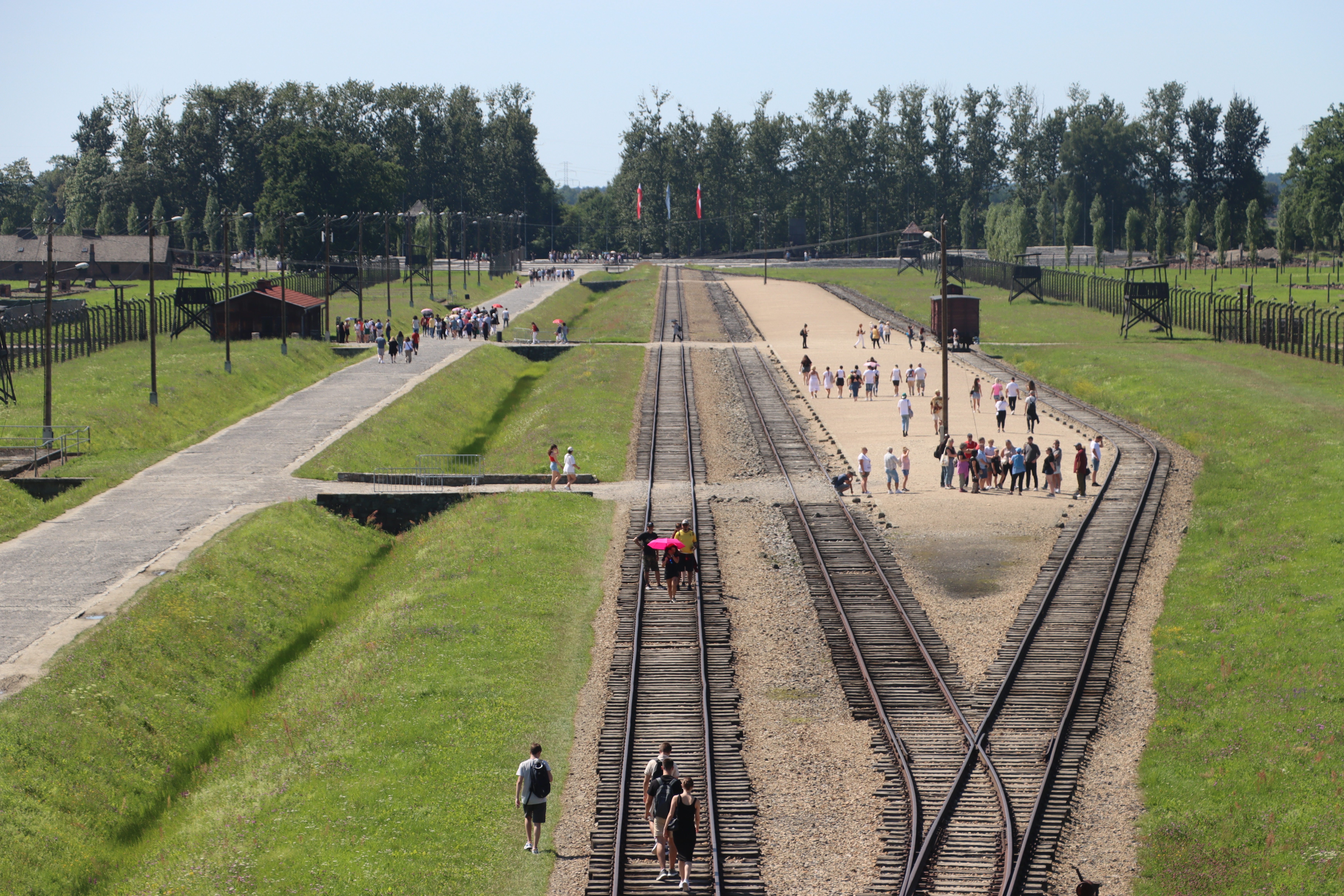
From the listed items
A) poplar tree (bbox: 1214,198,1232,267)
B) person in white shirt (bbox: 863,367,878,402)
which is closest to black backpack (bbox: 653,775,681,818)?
person in white shirt (bbox: 863,367,878,402)

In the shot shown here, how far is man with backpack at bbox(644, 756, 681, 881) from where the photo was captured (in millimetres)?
16406

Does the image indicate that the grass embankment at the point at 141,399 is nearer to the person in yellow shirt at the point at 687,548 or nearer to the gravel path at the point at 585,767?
the gravel path at the point at 585,767

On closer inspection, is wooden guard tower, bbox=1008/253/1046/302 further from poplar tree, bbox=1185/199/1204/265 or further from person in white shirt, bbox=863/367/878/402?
person in white shirt, bbox=863/367/878/402

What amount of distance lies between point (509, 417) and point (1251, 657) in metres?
40.7

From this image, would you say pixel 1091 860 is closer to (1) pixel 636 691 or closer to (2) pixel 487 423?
(1) pixel 636 691

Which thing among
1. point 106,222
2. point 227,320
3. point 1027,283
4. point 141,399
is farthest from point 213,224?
point 141,399

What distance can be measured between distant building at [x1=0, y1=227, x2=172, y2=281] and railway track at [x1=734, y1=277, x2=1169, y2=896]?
106 meters

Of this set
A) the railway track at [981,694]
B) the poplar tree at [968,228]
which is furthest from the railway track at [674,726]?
the poplar tree at [968,228]

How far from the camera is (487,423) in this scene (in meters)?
59.1

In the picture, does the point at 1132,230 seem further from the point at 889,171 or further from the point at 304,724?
the point at 304,724

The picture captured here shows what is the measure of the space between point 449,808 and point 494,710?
3691 millimetres

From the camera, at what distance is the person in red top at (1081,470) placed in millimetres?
37438

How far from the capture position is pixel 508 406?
6425 cm

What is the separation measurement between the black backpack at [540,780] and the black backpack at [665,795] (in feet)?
4.90
